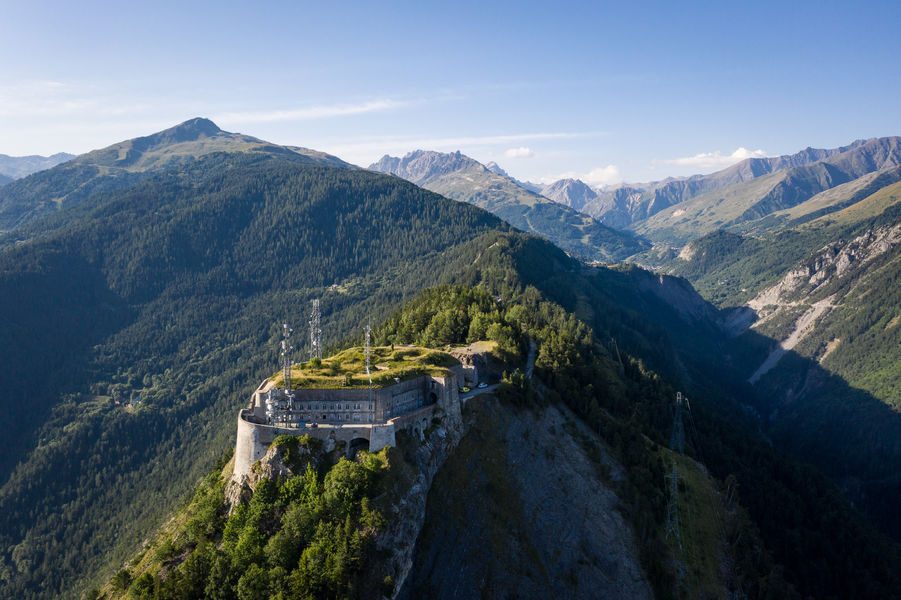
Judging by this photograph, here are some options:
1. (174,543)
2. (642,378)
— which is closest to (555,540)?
(174,543)

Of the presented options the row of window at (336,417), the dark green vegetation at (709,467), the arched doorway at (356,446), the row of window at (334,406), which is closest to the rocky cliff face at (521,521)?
the dark green vegetation at (709,467)

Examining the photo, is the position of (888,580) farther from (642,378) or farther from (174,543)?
(174,543)

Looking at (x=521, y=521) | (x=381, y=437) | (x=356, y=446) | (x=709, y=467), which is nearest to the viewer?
(x=381, y=437)

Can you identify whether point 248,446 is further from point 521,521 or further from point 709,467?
point 709,467

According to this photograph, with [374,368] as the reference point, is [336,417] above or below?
below

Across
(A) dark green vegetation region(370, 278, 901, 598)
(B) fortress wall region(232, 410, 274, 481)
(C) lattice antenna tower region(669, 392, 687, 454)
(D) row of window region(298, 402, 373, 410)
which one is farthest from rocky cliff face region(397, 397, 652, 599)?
(C) lattice antenna tower region(669, 392, 687, 454)

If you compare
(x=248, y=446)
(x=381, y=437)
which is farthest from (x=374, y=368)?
(x=248, y=446)
